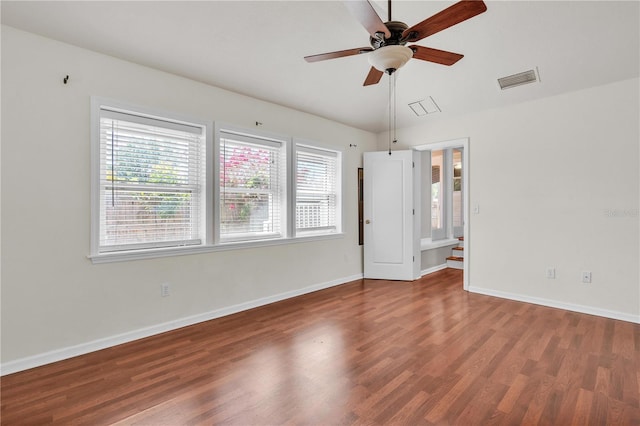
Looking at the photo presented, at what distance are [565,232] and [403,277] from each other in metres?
2.22

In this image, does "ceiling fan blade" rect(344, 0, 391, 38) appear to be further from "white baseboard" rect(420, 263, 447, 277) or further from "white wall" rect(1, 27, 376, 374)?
"white baseboard" rect(420, 263, 447, 277)

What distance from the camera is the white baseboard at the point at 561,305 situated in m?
3.32

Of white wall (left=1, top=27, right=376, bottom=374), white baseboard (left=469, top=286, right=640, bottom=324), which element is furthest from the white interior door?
white wall (left=1, top=27, right=376, bottom=374)

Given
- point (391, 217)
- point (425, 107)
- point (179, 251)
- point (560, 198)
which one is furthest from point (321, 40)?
point (560, 198)

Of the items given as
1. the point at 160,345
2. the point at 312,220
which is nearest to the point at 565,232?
the point at 312,220

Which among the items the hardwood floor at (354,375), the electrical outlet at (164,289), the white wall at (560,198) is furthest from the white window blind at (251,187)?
the white wall at (560,198)

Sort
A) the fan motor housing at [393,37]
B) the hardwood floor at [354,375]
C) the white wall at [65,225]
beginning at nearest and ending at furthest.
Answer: the hardwood floor at [354,375] → the fan motor housing at [393,37] → the white wall at [65,225]

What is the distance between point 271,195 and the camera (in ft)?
13.5

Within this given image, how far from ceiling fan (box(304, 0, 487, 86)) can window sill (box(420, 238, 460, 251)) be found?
13.1 feet

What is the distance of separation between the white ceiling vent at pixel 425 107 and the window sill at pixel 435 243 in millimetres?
2366

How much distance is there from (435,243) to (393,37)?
4759 millimetres

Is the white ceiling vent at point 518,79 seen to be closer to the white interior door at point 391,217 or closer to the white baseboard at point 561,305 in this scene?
the white interior door at point 391,217

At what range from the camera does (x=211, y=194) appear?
342 centimetres

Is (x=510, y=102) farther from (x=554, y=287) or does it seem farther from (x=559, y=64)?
(x=554, y=287)
